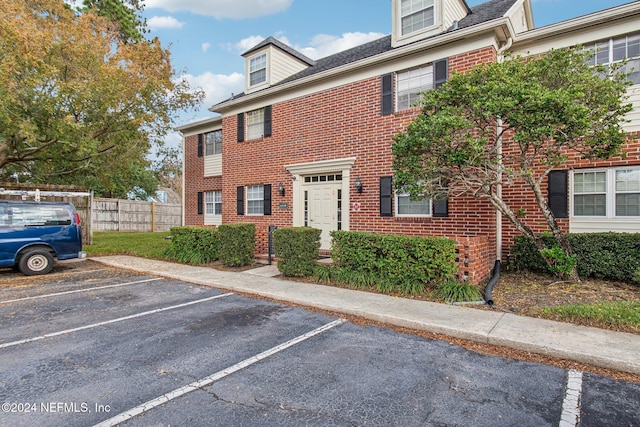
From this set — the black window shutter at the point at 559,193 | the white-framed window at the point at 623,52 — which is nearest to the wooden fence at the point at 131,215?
the black window shutter at the point at 559,193

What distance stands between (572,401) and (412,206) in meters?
6.25

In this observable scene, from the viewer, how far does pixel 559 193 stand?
7457mm

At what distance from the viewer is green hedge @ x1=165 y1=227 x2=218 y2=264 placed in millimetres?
9906

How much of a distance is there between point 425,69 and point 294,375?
26.6 ft

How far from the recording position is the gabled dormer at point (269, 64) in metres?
12.6

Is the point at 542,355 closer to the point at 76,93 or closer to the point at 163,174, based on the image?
the point at 76,93

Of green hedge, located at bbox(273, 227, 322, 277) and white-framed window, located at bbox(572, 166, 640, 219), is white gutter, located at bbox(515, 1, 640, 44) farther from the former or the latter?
green hedge, located at bbox(273, 227, 322, 277)

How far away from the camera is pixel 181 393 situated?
3014mm

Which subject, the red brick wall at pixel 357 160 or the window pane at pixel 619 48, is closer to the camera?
the window pane at pixel 619 48

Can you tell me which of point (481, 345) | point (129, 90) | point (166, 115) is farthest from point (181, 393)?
point (166, 115)

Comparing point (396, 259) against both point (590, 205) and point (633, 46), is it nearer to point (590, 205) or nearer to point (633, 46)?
point (590, 205)

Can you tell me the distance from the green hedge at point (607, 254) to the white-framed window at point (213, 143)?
42.1 feet

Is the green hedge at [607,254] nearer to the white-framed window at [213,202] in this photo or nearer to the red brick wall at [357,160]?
the red brick wall at [357,160]

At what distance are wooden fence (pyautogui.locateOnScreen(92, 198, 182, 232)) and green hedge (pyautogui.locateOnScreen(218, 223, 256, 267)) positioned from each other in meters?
14.6
